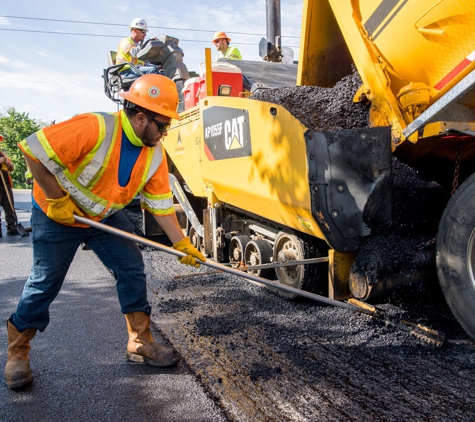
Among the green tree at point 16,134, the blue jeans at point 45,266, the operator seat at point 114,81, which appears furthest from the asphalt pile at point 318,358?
the green tree at point 16,134

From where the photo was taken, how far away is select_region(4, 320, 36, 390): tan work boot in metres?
2.41

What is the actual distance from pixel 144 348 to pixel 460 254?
1.89m

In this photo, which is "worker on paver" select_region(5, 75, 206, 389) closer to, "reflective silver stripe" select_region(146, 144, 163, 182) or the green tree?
"reflective silver stripe" select_region(146, 144, 163, 182)

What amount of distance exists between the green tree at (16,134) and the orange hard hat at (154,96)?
3638 cm

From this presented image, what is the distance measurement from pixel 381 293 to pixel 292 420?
1.03m

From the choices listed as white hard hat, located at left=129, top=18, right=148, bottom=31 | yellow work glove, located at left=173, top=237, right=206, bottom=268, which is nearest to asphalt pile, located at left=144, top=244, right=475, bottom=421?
yellow work glove, located at left=173, top=237, right=206, bottom=268

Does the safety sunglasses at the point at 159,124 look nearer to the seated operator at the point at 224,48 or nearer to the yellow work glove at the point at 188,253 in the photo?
the yellow work glove at the point at 188,253

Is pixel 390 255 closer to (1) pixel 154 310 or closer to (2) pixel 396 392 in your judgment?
(2) pixel 396 392

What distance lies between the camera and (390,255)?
268cm

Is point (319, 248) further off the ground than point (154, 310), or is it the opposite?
point (319, 248)

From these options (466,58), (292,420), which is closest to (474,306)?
(292,420)

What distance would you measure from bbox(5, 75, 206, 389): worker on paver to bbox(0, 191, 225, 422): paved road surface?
12 cm

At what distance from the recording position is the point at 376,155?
2586 millimetres

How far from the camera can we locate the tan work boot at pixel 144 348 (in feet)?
8.66
